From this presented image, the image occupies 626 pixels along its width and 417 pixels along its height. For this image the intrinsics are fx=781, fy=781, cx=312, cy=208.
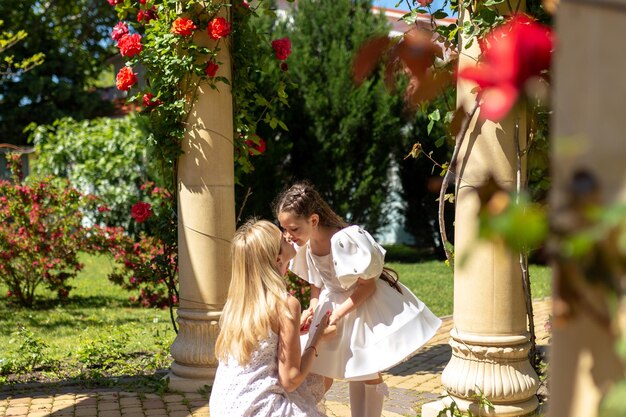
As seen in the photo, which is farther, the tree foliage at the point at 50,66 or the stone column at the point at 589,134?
the tree foliage at the point at 50,66

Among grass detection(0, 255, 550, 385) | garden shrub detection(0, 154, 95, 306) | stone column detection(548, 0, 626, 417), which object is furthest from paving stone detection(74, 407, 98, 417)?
garden shrub detection(0, 154, 95, 306)

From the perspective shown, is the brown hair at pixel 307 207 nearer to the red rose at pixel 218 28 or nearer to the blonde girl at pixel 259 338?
the blonde girl at pixel 259 338

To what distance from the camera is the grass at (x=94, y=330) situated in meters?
6.13

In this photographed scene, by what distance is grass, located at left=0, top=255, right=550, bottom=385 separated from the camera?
613 centimetres

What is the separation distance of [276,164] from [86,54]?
41.8 ft

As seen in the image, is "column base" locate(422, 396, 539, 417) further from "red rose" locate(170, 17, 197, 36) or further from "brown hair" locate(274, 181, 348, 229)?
"red rose" locate(170, 17, 197, 36)

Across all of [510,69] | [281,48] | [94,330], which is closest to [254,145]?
[281,48]

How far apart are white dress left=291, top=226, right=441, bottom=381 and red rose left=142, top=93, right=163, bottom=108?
6.16 feet

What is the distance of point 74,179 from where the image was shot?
1574 cm

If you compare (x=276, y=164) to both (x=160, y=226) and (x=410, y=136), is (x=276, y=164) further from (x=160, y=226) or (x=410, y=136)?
(x=160, y=226)

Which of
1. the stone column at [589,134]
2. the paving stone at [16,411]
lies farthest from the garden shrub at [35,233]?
the stone column at [589,134]

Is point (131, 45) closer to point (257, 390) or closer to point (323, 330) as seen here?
point (323, 330)

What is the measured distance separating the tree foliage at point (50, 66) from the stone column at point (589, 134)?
21.0m

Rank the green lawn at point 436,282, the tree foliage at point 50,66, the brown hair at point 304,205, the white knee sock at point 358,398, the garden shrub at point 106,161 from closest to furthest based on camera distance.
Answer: the brown hair at point 304,205 < the white knee sock at point 358,398 < the green lawn at point 436,282 < the garden shrub at point 106,161 < the tree foliage at point 50,66
